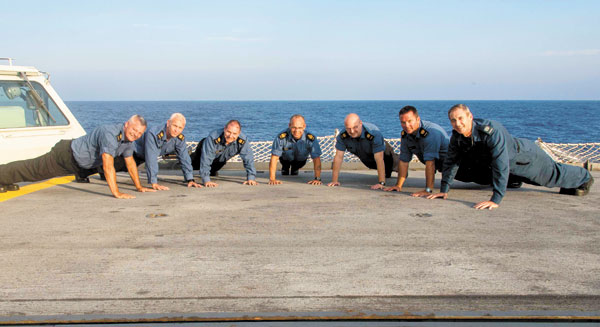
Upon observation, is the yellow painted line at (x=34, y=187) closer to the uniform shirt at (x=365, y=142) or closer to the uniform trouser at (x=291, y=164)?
the uniform trouser at (x=291, y=164)

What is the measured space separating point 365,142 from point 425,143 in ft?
3.80

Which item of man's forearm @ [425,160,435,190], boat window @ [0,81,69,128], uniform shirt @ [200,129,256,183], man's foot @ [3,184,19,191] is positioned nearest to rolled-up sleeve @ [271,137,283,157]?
uniform shirt @ [200,129,256,183]

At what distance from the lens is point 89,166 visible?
6867 millimetres

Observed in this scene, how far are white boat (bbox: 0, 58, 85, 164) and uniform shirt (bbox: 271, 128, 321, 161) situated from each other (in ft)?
9.65

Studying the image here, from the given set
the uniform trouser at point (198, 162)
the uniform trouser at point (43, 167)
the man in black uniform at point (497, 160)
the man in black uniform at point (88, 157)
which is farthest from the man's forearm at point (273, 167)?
the uniform trouser at point (43, 167)

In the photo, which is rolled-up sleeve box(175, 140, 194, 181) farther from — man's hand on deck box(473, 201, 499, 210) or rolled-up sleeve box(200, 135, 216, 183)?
man's hand on deck box(473, 201, 499, 210)

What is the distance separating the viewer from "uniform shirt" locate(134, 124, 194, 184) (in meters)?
7.15

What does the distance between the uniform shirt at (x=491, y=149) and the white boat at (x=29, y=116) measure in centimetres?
534

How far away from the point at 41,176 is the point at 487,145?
17.7 ft

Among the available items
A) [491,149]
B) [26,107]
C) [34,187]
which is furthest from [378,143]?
[26,107]

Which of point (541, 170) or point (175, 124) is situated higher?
point (175, 124)

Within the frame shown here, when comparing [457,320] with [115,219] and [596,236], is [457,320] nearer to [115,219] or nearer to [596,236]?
[596,236]

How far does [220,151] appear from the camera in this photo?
7.88 meters

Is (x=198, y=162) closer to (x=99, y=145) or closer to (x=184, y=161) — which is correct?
(x=184, y=161)
